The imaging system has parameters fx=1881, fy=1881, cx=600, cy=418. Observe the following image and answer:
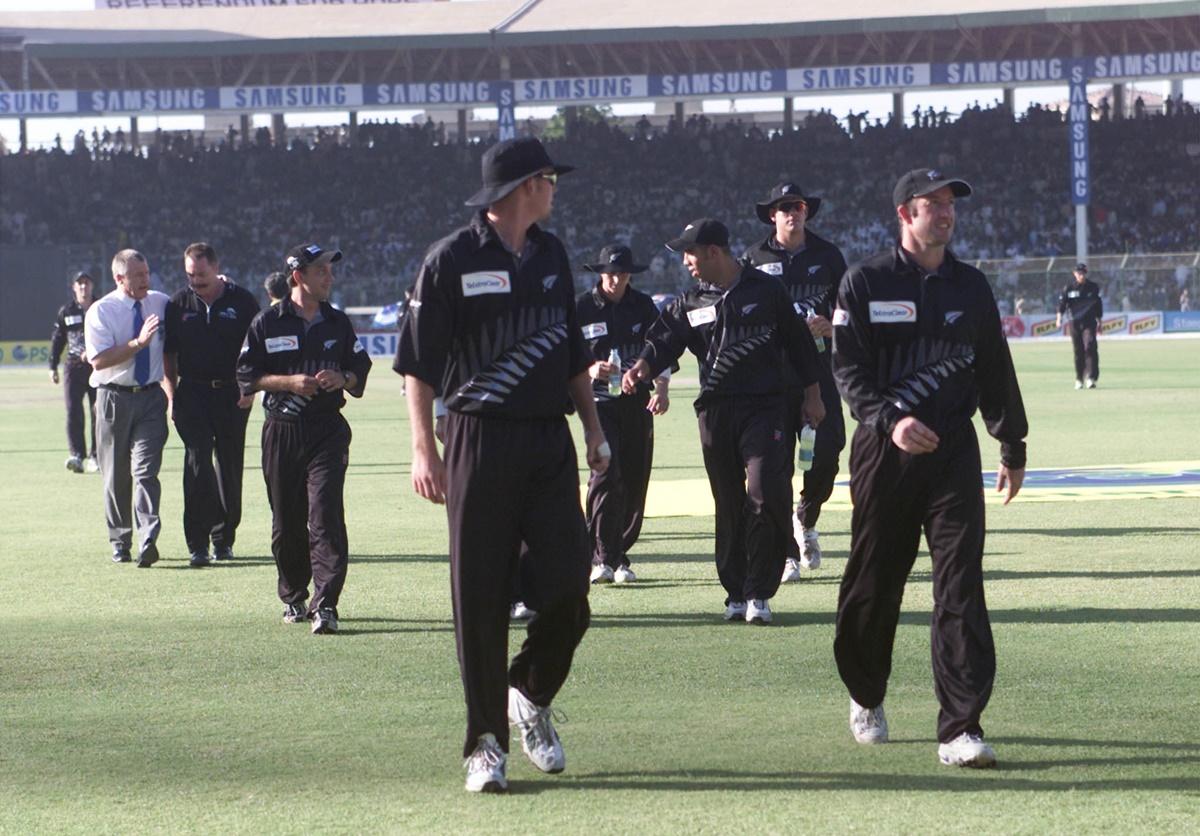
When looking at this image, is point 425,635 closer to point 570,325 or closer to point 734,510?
point 734,510

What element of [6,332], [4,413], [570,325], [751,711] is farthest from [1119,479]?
[6,332]

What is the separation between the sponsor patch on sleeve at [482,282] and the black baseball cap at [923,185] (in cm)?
140

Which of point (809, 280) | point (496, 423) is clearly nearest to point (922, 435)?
point (496, 423)

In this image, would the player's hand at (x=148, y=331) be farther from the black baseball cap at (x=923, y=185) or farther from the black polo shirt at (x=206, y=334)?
the black baseball cap at (x=923, y=185)

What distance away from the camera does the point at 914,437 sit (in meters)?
6.29

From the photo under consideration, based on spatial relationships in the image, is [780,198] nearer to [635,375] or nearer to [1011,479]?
[635,375]

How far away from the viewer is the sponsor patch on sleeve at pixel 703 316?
966 cm

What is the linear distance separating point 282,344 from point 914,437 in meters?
4.67

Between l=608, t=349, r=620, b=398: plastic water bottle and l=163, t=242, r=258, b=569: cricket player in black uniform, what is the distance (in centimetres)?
276

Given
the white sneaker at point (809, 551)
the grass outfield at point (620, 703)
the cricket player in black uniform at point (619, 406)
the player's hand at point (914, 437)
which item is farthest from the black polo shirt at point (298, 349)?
the player's hand at point (914, 437)

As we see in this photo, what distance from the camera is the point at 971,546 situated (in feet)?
21.0

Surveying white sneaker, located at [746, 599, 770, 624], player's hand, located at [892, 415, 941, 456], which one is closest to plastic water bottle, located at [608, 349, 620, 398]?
white sneaker, located at [746, 599, 770, 624]

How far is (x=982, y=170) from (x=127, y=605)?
54.9m

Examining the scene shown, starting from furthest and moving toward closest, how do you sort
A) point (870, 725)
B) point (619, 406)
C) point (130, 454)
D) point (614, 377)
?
point (130, 454), point (619, 406), point (614, 377), point (870, 725)
